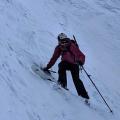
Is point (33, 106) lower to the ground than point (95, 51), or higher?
higher

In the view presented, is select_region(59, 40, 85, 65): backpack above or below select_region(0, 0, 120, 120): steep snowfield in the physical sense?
above

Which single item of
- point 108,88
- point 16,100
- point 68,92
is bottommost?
point 108,88

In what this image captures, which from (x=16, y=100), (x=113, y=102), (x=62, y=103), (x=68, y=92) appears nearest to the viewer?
(x=16, y=100)

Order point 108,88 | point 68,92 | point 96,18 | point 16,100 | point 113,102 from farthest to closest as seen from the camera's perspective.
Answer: point 96,18
point 108,88
point 113,102
point 68,92
point 16,100

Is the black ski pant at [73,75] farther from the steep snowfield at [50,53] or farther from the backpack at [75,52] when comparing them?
the steep snowfield at [50,53]

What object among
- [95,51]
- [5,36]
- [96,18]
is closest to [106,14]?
[96,18]

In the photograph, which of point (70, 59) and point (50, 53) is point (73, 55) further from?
point (50, 53)

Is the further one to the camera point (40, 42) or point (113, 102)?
point (40, 42)

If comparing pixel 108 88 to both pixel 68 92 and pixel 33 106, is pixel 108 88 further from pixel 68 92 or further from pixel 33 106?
pixel 33 106

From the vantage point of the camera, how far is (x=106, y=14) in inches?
866

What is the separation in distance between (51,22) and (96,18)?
3.09 m

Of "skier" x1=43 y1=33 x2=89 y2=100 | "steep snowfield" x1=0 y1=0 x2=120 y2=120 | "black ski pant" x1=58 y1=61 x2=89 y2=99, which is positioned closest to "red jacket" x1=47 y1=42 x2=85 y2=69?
"skier" x1=43 y1=33 x2=89 y2=100

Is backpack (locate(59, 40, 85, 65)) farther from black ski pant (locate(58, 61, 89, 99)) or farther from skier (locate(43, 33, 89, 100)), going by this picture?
black ski pant (locate(58, 61, 89, 99))

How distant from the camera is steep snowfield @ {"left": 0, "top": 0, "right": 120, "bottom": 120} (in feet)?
37.2
